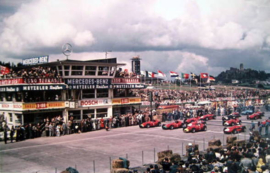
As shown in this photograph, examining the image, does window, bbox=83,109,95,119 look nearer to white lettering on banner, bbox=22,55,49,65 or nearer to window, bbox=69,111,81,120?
window, bbox=69,111,81,120

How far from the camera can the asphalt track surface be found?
63.0 feet

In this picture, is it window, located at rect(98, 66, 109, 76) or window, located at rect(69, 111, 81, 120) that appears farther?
window, located at rect(98, 66, 109, 76)

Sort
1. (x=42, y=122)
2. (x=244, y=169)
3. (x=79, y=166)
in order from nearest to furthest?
1. (x=244, y=169)
2. (x=79, y=166)
3. (x=42, y=122)

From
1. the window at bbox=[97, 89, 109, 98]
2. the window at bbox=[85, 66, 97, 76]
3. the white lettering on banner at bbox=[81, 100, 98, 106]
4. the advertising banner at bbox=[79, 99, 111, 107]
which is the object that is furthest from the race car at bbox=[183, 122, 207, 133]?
the window at bbox=[85, 66, 97, 76]

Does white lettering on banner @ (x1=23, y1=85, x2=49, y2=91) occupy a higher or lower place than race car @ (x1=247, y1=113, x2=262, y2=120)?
higher

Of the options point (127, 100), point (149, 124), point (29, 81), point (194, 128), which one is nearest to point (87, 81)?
point (127, 100)

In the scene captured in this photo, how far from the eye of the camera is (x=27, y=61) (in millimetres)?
39688

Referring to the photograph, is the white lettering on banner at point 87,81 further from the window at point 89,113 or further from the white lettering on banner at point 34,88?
the window at point 89,113

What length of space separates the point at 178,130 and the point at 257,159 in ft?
62.1

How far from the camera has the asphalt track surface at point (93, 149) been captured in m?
19.2

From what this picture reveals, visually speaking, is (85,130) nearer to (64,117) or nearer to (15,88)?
(64,117)

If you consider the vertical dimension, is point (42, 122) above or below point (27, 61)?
below

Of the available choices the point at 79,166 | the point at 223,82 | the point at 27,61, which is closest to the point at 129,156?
the point at 79,166

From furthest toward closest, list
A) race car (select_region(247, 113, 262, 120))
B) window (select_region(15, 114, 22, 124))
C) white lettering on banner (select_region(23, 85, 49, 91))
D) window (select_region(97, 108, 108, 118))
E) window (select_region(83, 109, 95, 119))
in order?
race car (select_region(247, 113, 262, 120))
window (select_region(97, 108, 108, 118))
window (select_region(83, 109, 95, 119))
window (select_region(15, 114, 22, 124))
white lettering on banner (select_region(23, 85, 49, 91))
